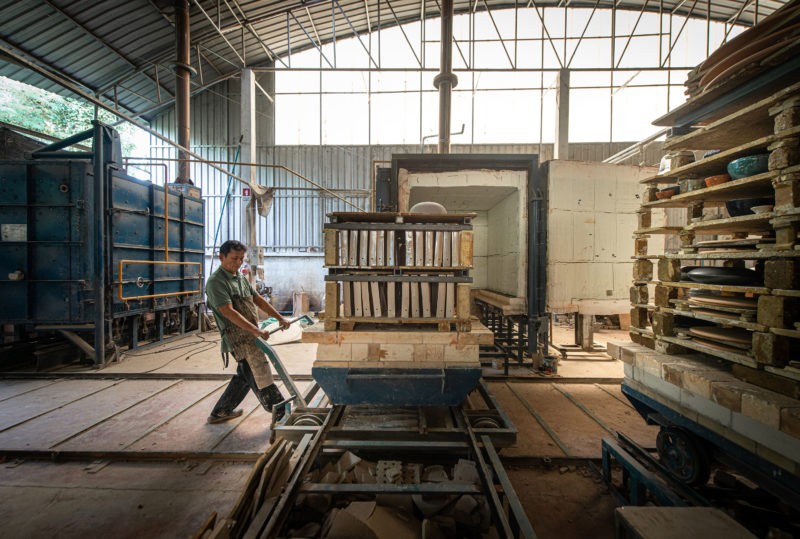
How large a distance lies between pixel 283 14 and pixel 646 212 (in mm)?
14437

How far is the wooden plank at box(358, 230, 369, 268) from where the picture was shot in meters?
3.69

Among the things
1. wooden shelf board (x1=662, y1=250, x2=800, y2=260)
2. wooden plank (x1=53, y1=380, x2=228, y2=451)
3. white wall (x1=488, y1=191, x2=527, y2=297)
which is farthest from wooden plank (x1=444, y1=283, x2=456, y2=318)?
wooden plank (x1=53, y1=380, x2=228, y2=451)

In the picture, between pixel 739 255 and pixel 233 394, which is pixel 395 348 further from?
pixel 739 255

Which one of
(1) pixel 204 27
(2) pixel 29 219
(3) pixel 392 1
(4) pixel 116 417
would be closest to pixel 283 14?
(1) pixel 204 27

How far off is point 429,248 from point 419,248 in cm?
11

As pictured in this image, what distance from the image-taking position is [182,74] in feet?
34.2

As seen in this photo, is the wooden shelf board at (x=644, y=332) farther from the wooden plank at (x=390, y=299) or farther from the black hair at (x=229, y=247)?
the black hair at (x=229, y=247)

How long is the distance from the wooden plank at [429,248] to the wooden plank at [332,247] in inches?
38.9

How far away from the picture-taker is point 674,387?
248 centimetres

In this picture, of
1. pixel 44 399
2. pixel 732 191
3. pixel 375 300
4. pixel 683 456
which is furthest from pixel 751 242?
pixel 44 399

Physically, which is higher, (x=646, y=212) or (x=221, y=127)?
(x=221, y=127)

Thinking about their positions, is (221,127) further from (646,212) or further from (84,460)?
(646,212)

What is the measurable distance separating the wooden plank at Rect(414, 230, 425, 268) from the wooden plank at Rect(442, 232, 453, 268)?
226 millimetres

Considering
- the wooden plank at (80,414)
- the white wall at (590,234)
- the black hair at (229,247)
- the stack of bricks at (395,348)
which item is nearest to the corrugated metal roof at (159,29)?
the white wall at (590,234)
